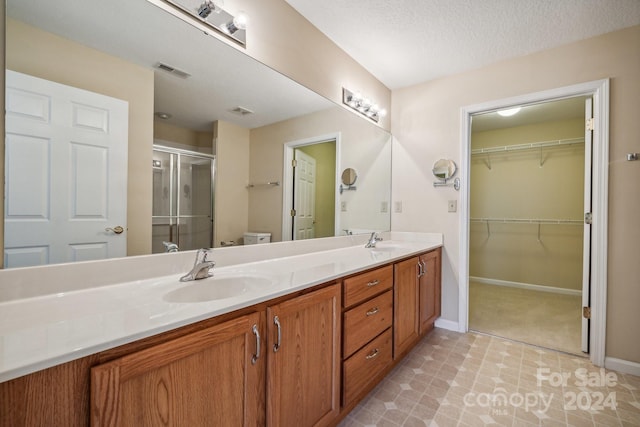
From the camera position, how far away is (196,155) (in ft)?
4.46

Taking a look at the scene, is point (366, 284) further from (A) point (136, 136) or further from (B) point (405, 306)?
(A) point (136, 136)

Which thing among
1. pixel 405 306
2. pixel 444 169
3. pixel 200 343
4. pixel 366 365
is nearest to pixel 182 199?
pixel 200 343

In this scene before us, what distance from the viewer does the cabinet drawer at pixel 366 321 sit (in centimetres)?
138

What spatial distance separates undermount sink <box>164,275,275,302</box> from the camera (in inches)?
43.3

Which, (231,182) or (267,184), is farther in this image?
(267,184)

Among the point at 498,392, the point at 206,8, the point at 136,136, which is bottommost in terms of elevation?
the point at 498,392

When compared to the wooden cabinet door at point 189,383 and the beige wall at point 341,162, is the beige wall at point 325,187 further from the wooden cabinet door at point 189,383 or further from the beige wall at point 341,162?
the wooden cabinet door at point 189,383

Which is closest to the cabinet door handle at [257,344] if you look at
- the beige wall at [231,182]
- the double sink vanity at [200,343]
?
the double sink vanity at [200,343]

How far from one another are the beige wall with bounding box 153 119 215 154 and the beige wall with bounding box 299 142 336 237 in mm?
790

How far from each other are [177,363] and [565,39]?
3.00 meters

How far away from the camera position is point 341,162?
2.31m

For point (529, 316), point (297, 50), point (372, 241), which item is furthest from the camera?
point (529, 316)

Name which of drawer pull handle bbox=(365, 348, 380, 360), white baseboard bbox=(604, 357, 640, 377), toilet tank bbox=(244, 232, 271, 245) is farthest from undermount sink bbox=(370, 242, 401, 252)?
white baseboard bbox=(604, 357, 640, 377)

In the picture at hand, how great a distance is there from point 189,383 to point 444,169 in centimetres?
246
